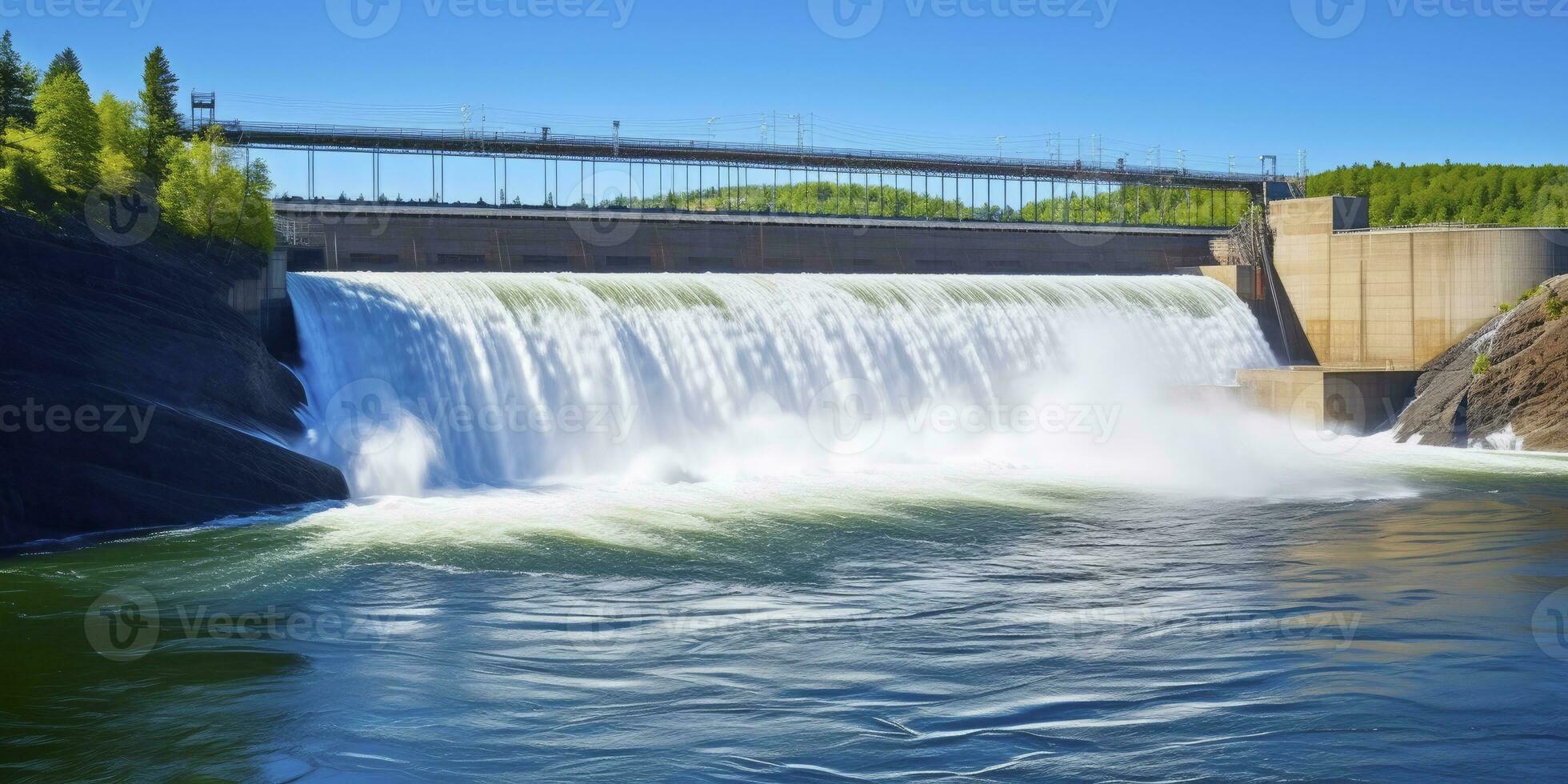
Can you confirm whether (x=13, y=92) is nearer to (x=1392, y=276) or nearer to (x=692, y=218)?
(x=692, y=218)

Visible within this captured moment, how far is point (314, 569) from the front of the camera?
16.2m

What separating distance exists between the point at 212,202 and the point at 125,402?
7776mm

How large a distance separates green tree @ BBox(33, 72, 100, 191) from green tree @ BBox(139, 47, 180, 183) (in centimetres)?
260

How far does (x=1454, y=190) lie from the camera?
91.6 meters

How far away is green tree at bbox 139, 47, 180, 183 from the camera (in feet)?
93.9

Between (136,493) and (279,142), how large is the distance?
79.0 feet

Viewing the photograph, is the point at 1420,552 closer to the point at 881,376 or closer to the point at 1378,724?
the point at 1378,724

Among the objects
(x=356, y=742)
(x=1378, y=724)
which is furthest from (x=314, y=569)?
(x=1378, y=724)
